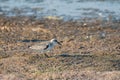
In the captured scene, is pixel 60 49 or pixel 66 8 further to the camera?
pixel 66 8

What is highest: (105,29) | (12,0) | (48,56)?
(48,56)

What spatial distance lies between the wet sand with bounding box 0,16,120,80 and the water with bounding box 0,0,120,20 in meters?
1.96

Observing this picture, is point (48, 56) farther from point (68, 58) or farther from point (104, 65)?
point (104, 65)

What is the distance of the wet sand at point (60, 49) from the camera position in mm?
11820

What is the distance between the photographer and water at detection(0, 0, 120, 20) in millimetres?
25719

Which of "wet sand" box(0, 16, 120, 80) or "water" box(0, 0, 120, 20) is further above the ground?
"wet sand" box(0, 16, 120, 80)

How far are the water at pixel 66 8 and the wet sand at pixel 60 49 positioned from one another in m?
1.96

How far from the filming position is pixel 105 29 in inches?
807

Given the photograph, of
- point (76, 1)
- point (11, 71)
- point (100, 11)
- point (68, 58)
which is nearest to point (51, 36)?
point (68, 58)

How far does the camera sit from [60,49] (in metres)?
15.8

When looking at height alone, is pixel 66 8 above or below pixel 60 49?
below

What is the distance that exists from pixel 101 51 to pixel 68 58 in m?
2.08

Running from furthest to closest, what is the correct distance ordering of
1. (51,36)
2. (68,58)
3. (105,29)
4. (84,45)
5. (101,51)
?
(105,29)
(51,36)
(84,45)
(101,51)
(68,58)

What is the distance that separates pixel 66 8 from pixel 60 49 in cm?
1350
